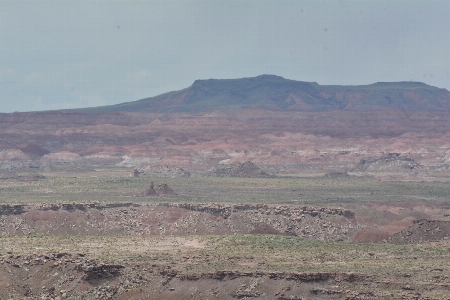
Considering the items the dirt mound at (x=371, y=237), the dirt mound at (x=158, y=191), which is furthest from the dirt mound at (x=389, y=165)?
the dirt mound at (x=371, y=237)

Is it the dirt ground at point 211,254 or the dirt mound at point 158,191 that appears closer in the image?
the dirt ground at point 211,254

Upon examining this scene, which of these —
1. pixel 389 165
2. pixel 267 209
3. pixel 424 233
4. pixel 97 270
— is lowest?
pixel 389 165

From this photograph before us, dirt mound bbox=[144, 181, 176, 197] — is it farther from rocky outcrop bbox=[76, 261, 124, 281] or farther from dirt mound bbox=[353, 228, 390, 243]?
rocky outcrop bbox=[76, 261, 124, 281]

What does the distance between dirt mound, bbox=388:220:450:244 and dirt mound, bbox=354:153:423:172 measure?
374 ft

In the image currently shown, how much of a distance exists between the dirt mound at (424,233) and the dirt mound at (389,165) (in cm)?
11392

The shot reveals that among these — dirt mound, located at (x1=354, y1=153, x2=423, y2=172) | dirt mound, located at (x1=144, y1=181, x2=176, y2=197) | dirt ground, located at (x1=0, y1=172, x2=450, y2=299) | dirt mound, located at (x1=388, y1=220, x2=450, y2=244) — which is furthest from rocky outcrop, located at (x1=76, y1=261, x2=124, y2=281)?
dirt mound, located at (x1=354, y1=153, x2=423, y2=172)

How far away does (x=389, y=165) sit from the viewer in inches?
7131

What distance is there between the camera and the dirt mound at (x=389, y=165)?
587ft

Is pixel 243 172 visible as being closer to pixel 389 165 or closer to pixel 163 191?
pixel 389 165

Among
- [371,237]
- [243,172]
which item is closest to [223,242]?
[371,237]

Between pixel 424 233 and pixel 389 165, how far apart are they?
390 feet

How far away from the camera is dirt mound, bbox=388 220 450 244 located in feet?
204

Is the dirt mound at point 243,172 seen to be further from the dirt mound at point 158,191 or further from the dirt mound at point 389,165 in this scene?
the dirt mound at point 158,191

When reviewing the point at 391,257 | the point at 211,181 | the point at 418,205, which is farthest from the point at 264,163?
the point at 391,257
